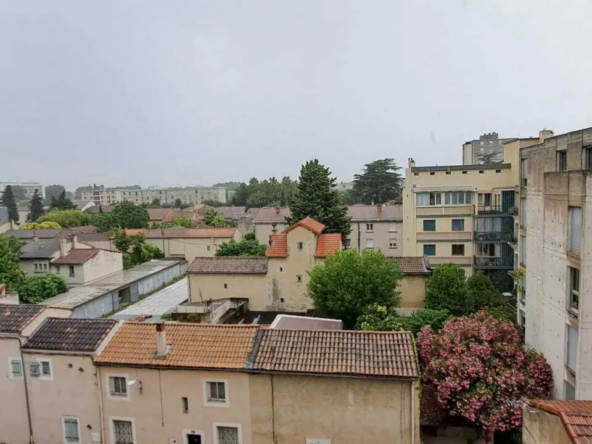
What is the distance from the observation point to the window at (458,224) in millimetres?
34528

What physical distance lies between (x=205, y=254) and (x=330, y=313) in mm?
31655

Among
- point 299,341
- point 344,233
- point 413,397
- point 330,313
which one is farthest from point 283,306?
point 413,397

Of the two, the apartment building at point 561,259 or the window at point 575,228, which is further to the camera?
the window at point 575,228

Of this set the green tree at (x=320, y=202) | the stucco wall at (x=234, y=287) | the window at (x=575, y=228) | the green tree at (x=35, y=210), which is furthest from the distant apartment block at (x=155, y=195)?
the window at (x=575, y=228)

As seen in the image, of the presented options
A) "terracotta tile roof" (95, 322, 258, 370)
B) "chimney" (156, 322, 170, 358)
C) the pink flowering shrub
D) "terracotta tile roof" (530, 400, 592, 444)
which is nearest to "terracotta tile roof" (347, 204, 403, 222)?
the pink flowering shrub

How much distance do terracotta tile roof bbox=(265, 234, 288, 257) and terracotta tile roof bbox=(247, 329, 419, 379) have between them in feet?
46.0

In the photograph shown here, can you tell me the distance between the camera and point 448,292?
25.3 meters

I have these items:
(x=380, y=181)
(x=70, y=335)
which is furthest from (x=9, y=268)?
(x=380, y=181)

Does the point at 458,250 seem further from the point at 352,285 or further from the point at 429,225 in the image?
the point at 352,285

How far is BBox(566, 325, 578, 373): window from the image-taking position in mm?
14508

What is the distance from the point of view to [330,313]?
2484 cm

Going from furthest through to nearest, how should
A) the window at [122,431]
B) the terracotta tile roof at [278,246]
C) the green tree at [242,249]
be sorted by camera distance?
the green tree at [242,249], the terracotta tile roof at [278,246], the window at [122,431]

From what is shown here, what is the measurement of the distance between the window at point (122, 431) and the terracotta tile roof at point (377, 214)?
32.3 metres

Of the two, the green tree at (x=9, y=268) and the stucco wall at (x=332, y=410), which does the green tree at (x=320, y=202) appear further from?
the stucco wall at (x=332, y=410)
